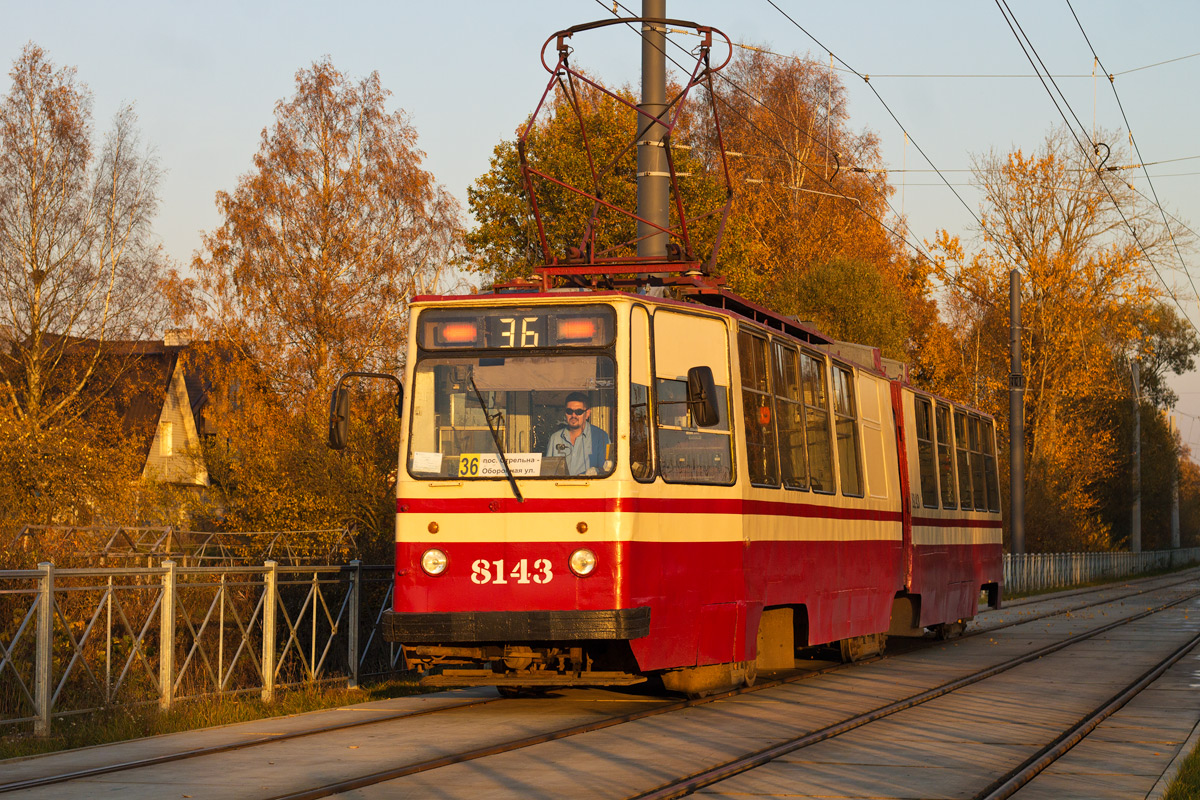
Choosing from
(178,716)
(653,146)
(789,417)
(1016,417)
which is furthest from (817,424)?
(1016,417)

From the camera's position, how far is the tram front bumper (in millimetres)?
10492

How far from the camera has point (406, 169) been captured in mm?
42219

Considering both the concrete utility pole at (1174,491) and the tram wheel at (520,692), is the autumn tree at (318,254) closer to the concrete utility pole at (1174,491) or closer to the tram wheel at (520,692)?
the tram wheel at (520,692)

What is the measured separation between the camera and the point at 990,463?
22.2 m

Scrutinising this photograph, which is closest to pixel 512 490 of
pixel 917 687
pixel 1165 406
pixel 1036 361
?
pixel 917 687

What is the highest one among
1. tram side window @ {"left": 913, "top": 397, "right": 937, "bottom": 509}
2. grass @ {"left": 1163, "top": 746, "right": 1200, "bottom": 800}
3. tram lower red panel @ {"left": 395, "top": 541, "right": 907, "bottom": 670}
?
tram side window @ {"left": 913, "top": 397, "right": 937, "bottom": 509}

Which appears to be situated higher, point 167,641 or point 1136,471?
point 1136,471

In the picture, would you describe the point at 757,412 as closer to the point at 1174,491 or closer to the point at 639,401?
the point at 639,401

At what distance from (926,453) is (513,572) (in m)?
8.72

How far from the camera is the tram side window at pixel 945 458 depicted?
1897 cm

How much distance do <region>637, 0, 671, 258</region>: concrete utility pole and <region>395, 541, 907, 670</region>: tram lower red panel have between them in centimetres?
477

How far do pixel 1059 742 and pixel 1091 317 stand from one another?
3789 cm

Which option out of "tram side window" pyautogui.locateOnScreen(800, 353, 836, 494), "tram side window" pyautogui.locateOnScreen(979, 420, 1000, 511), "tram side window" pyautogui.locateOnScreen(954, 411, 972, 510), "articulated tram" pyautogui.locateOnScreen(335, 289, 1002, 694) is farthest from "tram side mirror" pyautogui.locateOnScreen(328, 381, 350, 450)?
"tram side window" pyautogui.locateOnScreen(979, 420, 1000, 511)

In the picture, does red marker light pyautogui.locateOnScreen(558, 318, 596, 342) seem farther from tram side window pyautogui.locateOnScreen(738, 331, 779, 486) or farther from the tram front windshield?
tram side window pyautogui.locateOnScreen(738, 331, 779, 486)
